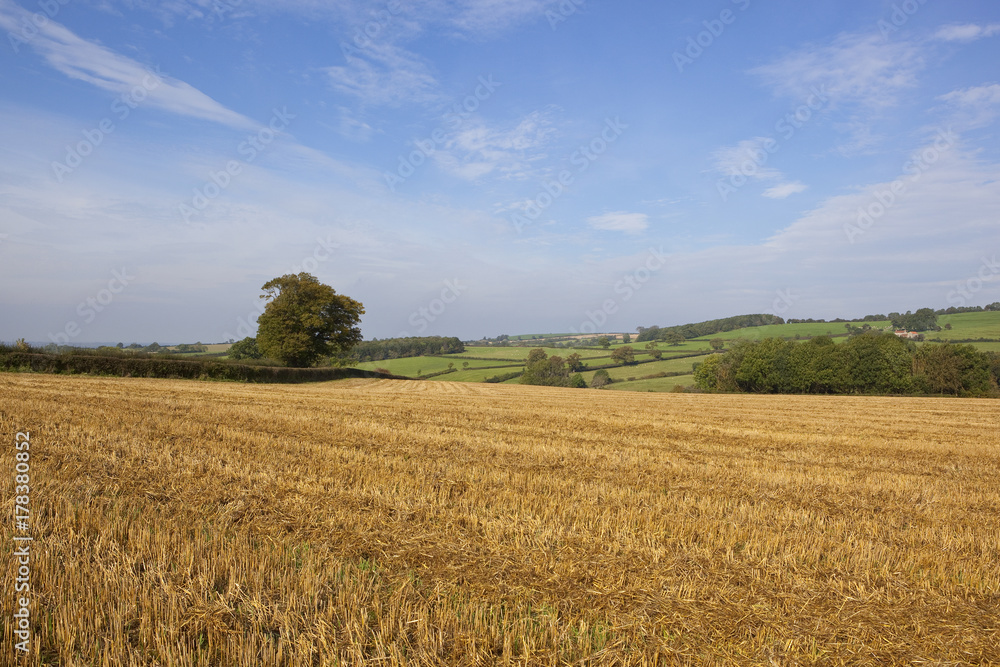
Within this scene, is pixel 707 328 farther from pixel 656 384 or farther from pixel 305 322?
pixel 305 322

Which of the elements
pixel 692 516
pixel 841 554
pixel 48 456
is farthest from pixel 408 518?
pixel 48 456

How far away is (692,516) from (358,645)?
4651 millimetres

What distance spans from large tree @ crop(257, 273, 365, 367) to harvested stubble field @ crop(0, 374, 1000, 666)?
41.3 m

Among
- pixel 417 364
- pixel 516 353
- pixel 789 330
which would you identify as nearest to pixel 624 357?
pixel 516 353

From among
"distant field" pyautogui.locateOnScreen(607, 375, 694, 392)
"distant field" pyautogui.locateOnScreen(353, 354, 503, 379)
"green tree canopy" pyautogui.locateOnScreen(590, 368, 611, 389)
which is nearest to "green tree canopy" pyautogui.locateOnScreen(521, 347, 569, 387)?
"green tree canopy" pyautogui.locateOnScreen(590, 368, 611, 389)

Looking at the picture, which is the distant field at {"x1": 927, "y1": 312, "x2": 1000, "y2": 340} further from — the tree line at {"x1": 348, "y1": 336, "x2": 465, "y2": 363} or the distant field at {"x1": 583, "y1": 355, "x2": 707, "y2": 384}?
the tree line at {"x1": 348, "y1": 336, "x2": 465, "y2": 363}

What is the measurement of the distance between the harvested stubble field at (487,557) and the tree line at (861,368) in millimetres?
57502

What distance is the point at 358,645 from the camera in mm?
3184

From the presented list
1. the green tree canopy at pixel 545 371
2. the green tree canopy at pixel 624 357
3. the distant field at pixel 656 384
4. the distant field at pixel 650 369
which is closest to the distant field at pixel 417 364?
the green tree canopy at pixel 545 371

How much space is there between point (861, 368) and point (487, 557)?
68.7m

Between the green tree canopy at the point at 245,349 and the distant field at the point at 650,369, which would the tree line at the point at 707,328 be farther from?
the green tree canopy at the point at 245,349

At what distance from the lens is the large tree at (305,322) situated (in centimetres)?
5081

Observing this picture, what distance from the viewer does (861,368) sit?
5956 cm

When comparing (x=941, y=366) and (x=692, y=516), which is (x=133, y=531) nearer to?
(x=692, y=516)
